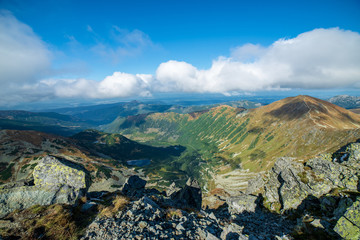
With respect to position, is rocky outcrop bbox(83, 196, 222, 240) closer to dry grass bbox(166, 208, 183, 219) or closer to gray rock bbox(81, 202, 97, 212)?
dry grass bbox(166, 208, 183, 219)

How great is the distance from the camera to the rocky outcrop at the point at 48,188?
16703mm

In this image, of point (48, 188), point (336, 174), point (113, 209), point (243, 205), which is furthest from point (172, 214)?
point (336, 174)

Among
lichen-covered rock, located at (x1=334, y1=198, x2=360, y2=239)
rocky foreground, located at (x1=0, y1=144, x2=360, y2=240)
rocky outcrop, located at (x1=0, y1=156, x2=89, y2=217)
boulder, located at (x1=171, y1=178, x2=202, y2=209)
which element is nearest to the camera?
rocky foreground, located at (x1=0, y1=144, x2=360, y2=240)

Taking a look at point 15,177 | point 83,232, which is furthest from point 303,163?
point 15,177

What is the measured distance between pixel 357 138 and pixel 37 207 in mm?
234343

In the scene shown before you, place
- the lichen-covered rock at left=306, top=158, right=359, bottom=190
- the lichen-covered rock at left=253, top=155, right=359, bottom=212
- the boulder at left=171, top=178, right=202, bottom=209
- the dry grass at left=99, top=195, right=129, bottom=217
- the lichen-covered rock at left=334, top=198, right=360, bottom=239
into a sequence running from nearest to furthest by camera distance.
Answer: the dry grass at left=99, top=195, right=129, bottom=217
the lichen-covered rock at left=334, top=198, right=360, bottom=239
the lichen-covered rock at left=306, top=158, right=359, bottom=190
the lichen-covered rock at left=253, top=155, right=359, bottom=212
the boulder at left=171, top=178, right=202, bottom=209

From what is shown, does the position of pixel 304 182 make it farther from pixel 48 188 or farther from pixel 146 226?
pixel 48 188

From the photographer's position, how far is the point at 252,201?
37.1 meters

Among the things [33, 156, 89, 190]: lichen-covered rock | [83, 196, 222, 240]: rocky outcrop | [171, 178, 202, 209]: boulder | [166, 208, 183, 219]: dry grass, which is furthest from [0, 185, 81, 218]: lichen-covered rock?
[171, 178, 202, 209]: boulder

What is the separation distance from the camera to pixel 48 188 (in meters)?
19.0

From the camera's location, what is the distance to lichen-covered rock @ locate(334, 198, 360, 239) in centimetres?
1704

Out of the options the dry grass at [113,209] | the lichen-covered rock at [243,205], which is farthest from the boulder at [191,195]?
the dry grass at [113,209]

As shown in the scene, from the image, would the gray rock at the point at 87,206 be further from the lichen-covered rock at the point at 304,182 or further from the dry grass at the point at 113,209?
the lichen-covered rock at the point at 304,182

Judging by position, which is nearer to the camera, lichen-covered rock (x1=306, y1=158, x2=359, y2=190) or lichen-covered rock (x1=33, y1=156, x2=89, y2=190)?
lichen-covered rock (x1=33, y1=156, x2=89, y2=190)
